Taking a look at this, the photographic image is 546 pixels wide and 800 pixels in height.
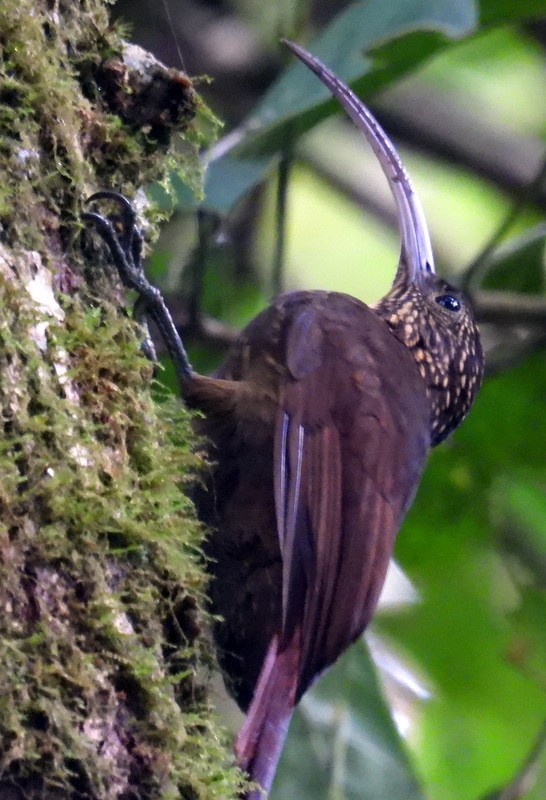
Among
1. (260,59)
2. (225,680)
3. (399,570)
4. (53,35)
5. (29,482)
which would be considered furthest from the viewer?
(260,59)

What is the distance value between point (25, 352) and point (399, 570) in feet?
7.66

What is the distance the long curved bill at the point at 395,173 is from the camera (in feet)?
8.82

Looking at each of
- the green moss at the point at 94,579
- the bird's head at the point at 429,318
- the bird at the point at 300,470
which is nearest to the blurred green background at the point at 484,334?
the bird's head at the point at 429,318

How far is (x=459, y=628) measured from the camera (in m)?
3.81

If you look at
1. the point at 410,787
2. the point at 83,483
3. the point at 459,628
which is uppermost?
the point at 83,483

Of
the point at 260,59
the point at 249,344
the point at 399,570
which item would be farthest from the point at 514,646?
the point at 260,59

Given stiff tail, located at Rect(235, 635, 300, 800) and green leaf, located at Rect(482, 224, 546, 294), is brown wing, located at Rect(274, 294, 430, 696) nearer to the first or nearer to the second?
stiff tail, located at Rect(235, 635, 300, 800)

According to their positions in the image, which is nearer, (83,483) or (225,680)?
(83,483)

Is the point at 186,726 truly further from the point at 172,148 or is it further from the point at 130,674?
the point at 172,148

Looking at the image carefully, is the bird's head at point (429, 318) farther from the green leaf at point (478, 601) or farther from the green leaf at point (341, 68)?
the green leaf at point (478, 601)

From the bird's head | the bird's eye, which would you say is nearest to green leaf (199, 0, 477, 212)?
the bird's head

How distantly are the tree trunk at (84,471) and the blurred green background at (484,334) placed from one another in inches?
36.3

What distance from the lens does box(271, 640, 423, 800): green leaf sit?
2770mm

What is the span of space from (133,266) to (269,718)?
83 cm
